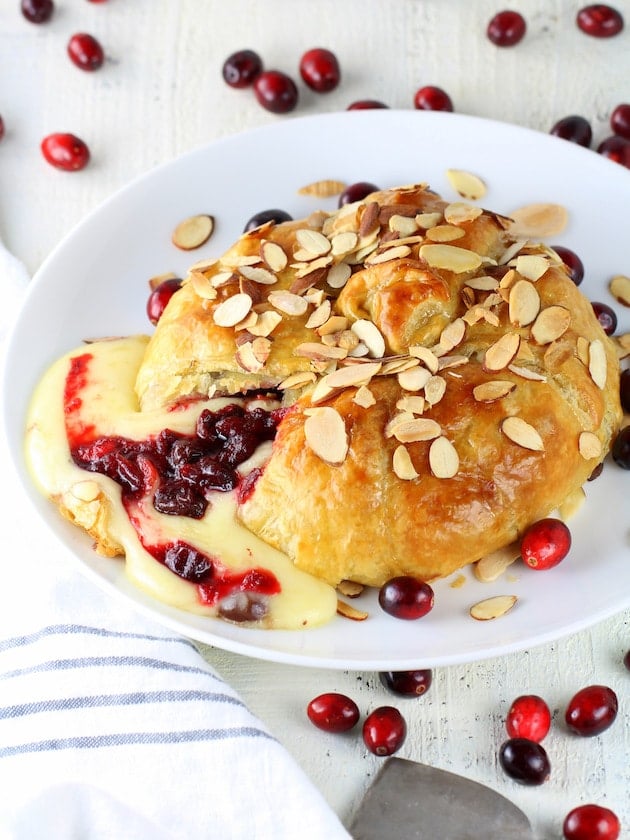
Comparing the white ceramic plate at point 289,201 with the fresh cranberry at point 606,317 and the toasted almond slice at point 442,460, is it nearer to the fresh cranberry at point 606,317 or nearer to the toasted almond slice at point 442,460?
the fresh cranberry at point 606,317

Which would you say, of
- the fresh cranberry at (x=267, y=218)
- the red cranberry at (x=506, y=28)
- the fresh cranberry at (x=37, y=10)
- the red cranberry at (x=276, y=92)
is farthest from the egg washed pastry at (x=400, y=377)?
the fresh cranberry at (x=37, y=10)

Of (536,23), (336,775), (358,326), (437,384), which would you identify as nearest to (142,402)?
(358,326)

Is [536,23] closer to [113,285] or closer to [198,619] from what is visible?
[113,285]

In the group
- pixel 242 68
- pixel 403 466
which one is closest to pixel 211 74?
pixel 242 68

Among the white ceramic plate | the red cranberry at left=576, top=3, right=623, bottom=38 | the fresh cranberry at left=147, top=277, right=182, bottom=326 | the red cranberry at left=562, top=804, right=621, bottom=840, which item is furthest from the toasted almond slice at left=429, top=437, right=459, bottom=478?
the red cranberry at left=576, top=3, right=623, bottom=38

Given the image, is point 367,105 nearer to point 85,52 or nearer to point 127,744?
point 85,52
